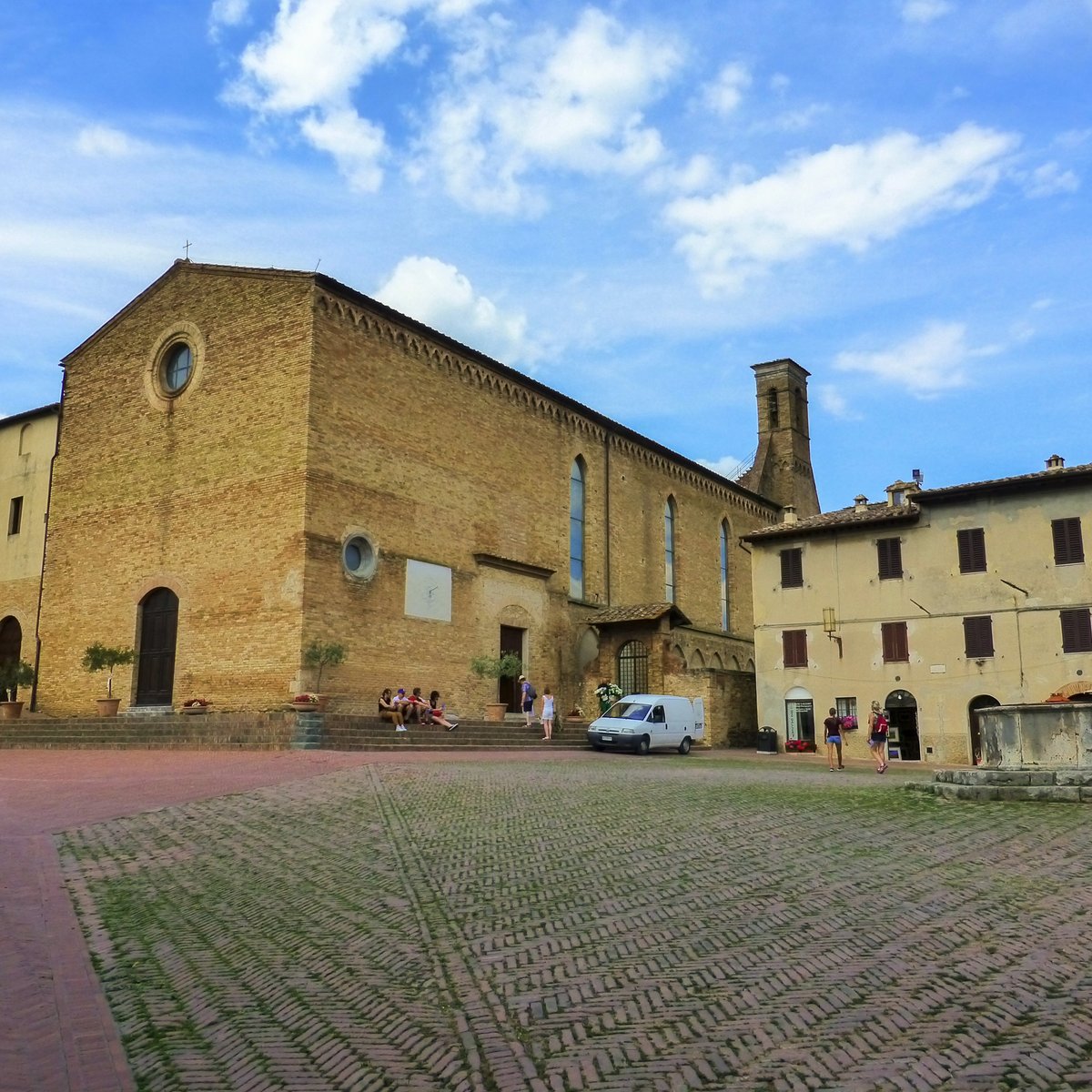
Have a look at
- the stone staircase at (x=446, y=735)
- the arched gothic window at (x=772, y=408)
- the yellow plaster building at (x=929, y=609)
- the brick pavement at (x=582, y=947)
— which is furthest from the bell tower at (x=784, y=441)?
the brick pavement at (x=582, y=947)

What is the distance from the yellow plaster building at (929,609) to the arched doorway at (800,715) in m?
0.04

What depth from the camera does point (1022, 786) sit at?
12922 millimetres


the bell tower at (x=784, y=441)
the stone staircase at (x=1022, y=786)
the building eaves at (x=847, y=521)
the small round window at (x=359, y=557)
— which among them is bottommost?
the stone staircase at (x=1022, y=786)

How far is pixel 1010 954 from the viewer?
5.70 m

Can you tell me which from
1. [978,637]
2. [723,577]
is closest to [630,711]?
[978,637]

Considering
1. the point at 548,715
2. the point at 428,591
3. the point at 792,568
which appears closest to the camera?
the point at 548,715

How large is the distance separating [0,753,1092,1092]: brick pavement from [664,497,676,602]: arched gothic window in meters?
26.5

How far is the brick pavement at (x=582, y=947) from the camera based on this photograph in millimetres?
4277

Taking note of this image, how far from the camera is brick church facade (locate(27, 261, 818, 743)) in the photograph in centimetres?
2422

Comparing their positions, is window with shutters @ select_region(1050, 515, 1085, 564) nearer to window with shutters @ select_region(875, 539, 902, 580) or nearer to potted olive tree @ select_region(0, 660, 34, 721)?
window with shutters @ select_region(875, 539, 902, 580)

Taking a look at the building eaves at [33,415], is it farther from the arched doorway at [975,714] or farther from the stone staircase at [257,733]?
the arched doorway at [975,714]

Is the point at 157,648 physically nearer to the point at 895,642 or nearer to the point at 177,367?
the point at 177,367

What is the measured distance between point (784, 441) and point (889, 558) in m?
23.6

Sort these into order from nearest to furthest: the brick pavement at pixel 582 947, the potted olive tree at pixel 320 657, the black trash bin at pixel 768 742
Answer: the brick pavement at pixel 582 947 → the potted olive tree at pixel 320 657 → the black trash bin at pixel 768 742
